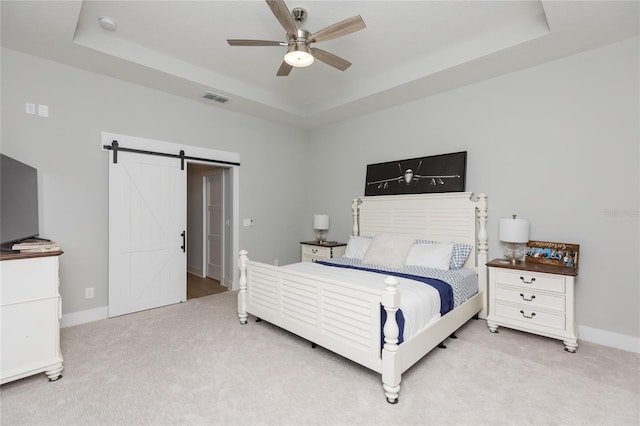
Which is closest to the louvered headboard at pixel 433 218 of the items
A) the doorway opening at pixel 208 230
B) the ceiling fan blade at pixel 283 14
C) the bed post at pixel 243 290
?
the bed post at pixel 243 290

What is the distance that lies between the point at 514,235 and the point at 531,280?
45 cm

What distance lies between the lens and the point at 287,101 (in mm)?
4648

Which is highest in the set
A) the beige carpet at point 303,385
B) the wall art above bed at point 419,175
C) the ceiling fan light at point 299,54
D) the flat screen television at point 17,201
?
the ceiling fan light at point 299,54

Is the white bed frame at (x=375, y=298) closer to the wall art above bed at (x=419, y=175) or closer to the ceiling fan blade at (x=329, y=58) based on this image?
the wall art above bed at (x=419, y=175)

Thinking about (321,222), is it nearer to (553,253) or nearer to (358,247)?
(358,247)

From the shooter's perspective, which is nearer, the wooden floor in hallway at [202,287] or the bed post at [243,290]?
the bed post at [243,290]

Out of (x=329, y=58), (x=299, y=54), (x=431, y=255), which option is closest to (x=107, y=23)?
(x=299, y=54)

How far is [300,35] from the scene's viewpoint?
2.38 meters

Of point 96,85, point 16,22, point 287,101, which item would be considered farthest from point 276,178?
point 16,22

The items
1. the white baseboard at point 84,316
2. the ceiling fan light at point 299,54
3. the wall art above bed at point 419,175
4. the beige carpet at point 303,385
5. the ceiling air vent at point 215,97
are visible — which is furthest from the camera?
the ceiling air vent at point 215,97

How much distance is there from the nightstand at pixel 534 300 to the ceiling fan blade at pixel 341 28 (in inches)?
101

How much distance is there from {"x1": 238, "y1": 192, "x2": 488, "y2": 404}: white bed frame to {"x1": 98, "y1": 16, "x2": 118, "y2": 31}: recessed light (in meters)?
2.49

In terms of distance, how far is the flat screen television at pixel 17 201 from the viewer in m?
2.27

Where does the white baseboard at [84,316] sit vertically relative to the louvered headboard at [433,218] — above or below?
below
